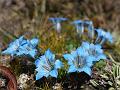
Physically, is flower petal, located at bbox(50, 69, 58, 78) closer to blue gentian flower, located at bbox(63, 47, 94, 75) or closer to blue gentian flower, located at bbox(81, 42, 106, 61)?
blue gentian flower, located at bbox(63, 47, 94, 75)

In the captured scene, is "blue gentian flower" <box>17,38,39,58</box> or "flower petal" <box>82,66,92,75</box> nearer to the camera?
"flower petal" <box>82,66,92,75</box>

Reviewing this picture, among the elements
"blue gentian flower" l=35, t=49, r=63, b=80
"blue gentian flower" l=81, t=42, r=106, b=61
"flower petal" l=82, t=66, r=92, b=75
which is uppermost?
"blue gentian flower" l=81, t=42, r=106, b=61

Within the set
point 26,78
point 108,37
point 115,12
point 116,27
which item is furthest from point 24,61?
point 115,12

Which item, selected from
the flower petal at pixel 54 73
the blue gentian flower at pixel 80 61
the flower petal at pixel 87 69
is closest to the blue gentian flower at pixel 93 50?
the blue gentian flower at pixel 80 61

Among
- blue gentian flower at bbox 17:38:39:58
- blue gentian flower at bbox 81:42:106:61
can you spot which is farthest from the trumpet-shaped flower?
blue gentian flower at bbox 81:42:106:61

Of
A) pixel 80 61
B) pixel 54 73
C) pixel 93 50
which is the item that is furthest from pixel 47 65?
pixel 93 50

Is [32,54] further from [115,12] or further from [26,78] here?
[115,12]
